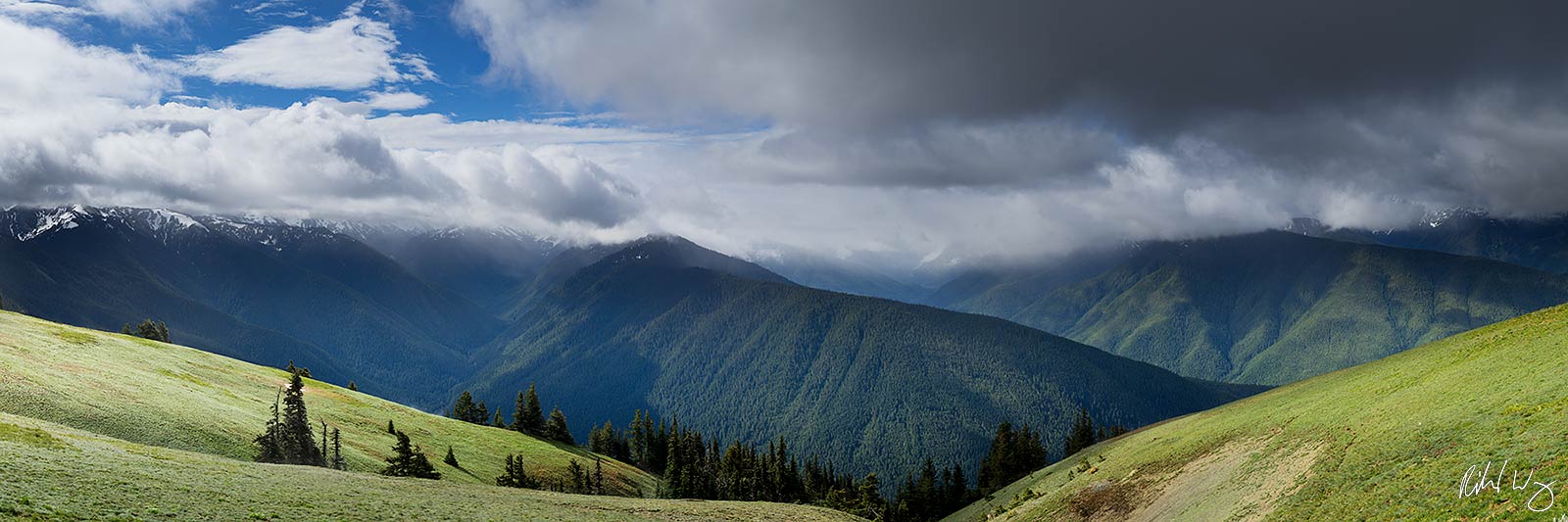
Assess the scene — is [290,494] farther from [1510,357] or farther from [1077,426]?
[1077,426]

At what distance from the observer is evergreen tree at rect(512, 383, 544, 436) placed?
147000 millimetres

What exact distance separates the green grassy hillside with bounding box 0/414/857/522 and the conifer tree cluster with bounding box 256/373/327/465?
420 inches

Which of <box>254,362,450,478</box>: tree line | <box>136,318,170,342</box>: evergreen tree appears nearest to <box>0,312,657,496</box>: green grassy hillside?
<box>254,362,450,478</box>: tree line

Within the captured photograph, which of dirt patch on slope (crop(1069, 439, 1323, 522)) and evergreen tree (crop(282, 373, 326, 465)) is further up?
evergreen tree (crop(282, 373, 326, 465))

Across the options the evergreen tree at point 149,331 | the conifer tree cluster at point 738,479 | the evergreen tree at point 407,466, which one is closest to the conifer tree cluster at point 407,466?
the evergreen tree at point 407,466

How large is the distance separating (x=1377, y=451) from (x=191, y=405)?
317 feet

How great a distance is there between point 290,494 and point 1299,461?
6165 centimetres

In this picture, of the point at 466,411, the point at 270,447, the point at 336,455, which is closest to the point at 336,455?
the point at 336,455

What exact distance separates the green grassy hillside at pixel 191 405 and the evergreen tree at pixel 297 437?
3100 mm

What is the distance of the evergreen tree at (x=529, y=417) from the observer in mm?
147000

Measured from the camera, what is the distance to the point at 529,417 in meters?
147

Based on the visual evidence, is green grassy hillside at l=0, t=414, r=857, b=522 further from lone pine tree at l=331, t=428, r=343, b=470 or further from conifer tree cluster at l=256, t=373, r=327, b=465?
lone pine tree at l=331, t=428, r=343, b=470
